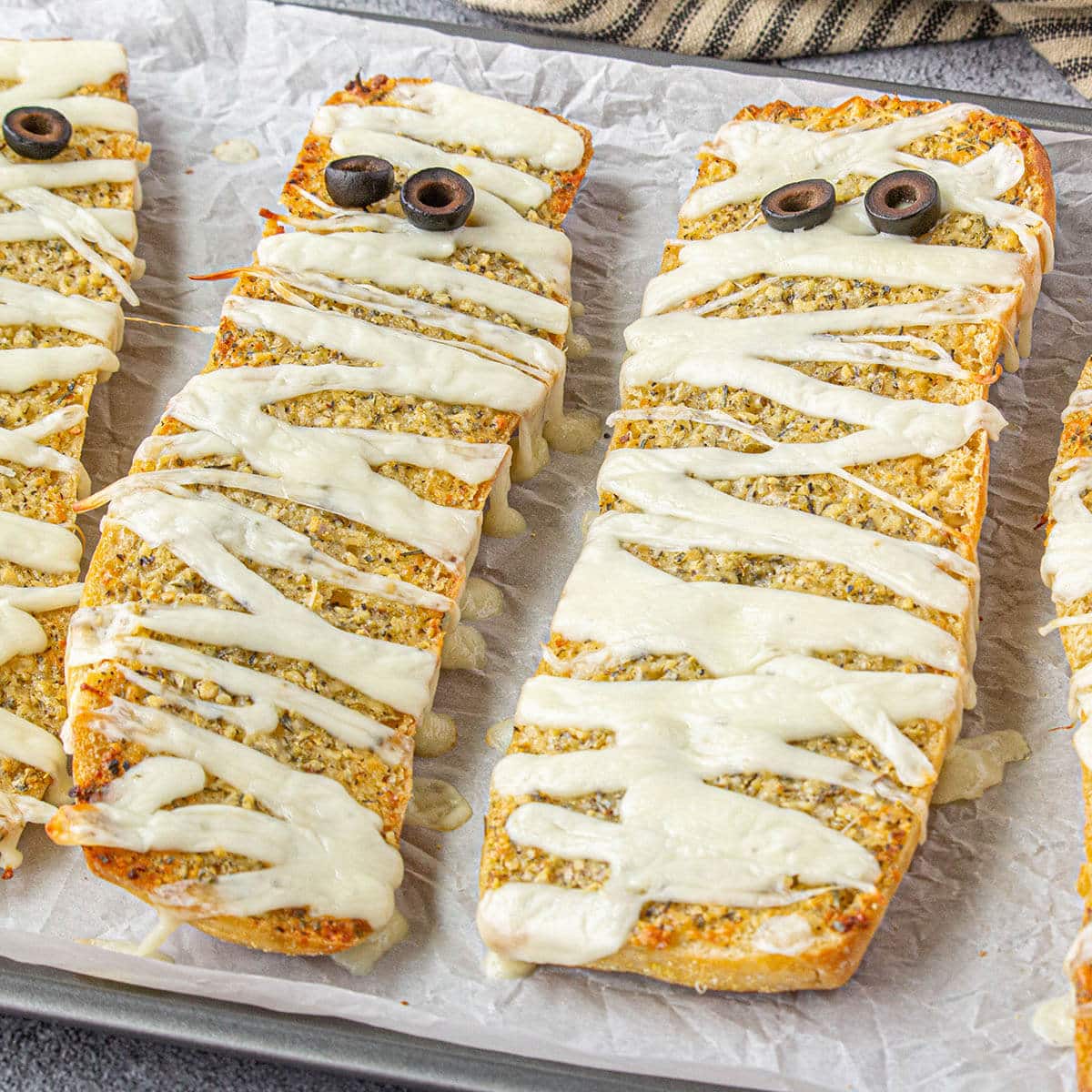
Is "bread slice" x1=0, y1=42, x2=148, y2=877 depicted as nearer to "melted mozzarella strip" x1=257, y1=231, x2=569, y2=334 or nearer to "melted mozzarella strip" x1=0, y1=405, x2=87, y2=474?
"melted mozzarella strip" x1=0, y1=405, x2=87, y2=474

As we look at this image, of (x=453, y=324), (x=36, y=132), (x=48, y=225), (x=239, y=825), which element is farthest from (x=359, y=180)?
(x=239, y=825)

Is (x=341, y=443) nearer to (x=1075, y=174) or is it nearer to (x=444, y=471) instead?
(x=444, y=471)

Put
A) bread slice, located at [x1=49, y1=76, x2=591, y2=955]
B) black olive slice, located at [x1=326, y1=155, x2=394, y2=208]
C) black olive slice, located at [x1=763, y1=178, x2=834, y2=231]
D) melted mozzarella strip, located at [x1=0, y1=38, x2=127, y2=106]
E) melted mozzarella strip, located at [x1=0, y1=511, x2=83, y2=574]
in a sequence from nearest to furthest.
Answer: bread slice, located at [x1=49, y1=76, x2=591, y2=955] < melted mozzarella strip, located at [x1=0, y1=511, x2=83, y2=574] < black olive slice, located at [x1=763, y1=178, x2=834, y2=231] < black olive slice, located at [x1=326, y1=155, x2=394, y2=208] < melted mozzarella strip, located at [x1=0, y1=38, x2=127, y2=106]

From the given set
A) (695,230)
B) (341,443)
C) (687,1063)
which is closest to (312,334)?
(341,443)

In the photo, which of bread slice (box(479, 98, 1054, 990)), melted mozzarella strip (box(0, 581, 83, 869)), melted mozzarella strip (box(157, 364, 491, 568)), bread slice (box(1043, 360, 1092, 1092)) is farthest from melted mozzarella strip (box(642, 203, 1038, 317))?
melted mozzarella strip (box(0, 581, 83, 869))

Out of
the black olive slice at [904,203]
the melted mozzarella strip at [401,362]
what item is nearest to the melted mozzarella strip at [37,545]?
the melted mozzarella strip at [401,362]

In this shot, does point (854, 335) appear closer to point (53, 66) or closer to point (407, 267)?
point (407, 267)

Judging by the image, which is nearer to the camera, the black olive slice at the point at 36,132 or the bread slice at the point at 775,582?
the bread slice at the point at 775,582

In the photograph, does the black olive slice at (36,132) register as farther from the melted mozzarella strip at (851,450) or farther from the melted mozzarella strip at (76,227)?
the melted mozzarella strip at (851,450)
